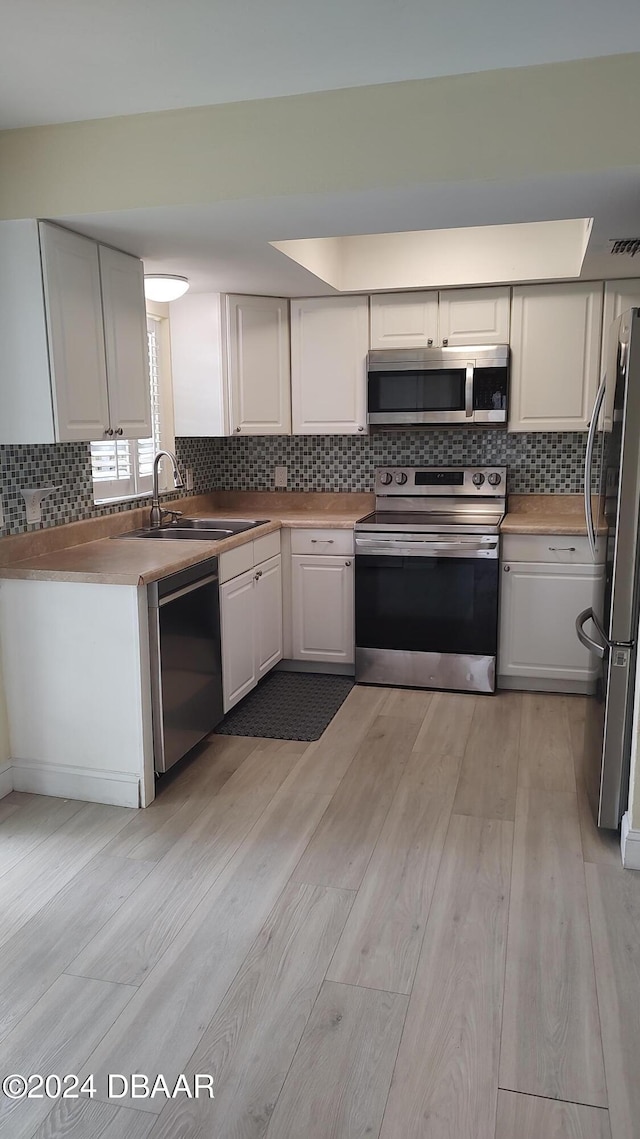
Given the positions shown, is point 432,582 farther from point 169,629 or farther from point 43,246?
point 43,246

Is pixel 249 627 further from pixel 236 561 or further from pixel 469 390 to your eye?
pixel 469 390

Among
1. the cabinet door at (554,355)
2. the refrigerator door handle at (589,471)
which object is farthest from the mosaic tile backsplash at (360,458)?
the refrigerator door handle at (589,471)

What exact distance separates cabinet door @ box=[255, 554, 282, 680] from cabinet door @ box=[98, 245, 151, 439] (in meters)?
1.04

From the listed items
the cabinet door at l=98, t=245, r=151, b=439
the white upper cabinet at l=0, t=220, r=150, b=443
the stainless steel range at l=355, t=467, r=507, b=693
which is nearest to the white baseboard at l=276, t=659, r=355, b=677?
the stainless steel range at l=355, t=467, r=507, b=693

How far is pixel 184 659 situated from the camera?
325 cm

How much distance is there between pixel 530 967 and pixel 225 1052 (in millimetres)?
825

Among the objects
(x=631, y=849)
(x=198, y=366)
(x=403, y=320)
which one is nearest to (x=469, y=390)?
(x=403, y=320)

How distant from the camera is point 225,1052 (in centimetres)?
185

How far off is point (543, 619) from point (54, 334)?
2676 millimetres

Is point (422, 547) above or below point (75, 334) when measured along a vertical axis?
below

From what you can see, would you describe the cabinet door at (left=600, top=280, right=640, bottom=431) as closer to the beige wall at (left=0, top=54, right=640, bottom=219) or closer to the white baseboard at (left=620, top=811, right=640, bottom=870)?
the beige wall at (left=0, top=54, right=640, bottom=219)

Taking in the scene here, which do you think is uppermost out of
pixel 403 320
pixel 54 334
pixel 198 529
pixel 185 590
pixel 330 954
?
pixel 403 320

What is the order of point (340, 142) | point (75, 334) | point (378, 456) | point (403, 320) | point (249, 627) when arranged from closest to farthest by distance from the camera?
point (340, 142) → point (75, 334) → point (249, 627) → point (403, 320) → point (378, 456)

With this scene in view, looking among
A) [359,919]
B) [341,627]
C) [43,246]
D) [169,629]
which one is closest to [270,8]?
[43,246]
